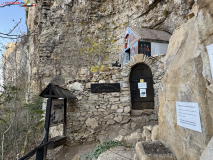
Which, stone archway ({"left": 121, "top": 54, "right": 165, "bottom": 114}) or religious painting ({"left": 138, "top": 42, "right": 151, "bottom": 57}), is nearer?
stone archway ({"left": 121, "top": 54, "right": 165, "bottom": 114})

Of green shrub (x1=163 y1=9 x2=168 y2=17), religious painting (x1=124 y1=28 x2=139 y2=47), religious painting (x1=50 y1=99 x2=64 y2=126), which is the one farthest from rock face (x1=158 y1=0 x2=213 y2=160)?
green shrub (x1=163 y1=9 x2=168 y2=17)

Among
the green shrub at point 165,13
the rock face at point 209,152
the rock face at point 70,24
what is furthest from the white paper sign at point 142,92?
the rock face at point 70,24

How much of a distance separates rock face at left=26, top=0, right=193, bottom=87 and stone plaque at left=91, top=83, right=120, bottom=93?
569 cm

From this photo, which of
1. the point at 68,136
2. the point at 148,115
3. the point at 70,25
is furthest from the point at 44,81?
the point at 148,115

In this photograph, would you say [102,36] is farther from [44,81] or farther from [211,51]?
[211,51]

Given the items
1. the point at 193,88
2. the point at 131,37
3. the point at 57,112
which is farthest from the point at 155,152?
the point at 131,37

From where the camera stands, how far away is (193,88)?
120 cm

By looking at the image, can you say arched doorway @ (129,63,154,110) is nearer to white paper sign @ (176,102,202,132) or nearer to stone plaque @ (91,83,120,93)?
stone plaque @ (91,83,120,93)

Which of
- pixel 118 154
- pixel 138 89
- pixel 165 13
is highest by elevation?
pixel 165 13

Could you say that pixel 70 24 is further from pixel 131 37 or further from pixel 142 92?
pixel 142 92

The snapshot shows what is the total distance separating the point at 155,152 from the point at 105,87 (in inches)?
128

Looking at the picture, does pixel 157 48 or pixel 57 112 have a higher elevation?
pixel 157 48

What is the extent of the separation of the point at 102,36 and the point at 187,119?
1206 centimetres

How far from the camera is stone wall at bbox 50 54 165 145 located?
460cm
